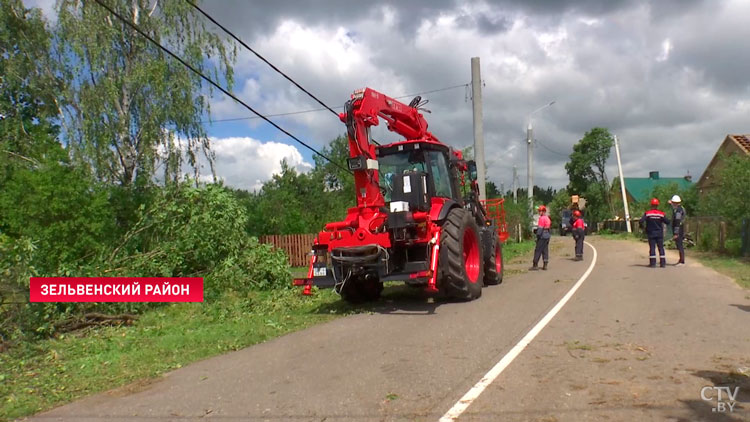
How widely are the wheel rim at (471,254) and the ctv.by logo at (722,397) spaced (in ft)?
20.6

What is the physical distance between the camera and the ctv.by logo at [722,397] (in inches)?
172

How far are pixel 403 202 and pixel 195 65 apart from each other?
50.4 ft

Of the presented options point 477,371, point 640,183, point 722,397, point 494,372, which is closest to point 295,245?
point 477,371

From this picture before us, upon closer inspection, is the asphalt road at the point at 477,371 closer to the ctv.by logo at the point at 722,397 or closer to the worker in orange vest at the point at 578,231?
the ctv.by logo at the point at 722,397

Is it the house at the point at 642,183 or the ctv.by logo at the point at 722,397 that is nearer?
the ctv.by logo at the point at 722,397

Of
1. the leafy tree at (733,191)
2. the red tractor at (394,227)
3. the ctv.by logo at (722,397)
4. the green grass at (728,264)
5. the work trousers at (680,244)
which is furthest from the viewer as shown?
the leafy tree at (733,191)

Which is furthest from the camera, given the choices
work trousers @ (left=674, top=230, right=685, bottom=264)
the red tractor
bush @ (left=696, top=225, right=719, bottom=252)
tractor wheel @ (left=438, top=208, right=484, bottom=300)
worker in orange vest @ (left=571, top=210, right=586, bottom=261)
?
bush @ (left=696, top=225, right=719, bottom=252)

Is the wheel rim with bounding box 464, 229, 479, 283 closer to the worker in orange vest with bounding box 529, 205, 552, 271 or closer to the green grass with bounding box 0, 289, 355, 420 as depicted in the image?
the green grass with bounding box 0, 289, 355, 420

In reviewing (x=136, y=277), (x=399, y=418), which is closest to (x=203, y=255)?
(x=136, y=277)

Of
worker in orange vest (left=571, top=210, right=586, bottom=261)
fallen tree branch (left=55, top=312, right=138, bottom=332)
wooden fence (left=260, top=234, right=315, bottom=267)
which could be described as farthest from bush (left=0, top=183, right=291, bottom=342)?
worker in orange vest (left=571, top=210, right=586, bottom=261)

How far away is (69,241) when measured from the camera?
11.9m

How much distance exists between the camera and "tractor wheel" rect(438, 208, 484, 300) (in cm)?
960

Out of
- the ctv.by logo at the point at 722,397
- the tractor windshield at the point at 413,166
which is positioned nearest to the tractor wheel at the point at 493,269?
the tractor windshield at the point at 413,166

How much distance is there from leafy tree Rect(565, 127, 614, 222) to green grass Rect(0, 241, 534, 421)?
54760mm
